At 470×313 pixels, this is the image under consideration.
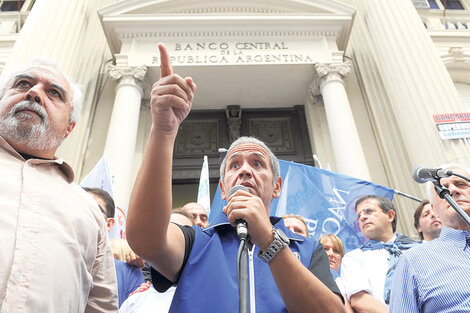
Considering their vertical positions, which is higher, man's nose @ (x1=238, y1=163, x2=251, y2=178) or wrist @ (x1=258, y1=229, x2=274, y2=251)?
man's nose @ (x1=238, y1=163, x2=251, y2=178)

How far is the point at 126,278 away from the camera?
8.84 ft

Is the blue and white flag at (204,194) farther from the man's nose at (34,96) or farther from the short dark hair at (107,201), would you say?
the man's nose at (34,96)

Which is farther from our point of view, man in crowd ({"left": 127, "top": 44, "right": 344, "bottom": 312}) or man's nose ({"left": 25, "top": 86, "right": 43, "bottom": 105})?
man's nose ({"left": 25, "top": 86, "right": 43, "bottom": 105})

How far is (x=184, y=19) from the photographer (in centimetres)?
763

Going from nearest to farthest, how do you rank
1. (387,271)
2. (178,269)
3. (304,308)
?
(304,308)
(178,269)
(387,271)

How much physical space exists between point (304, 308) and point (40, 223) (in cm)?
110

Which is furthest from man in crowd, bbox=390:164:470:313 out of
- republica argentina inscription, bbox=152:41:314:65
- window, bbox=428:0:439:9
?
window, bbox=428:0:439:9

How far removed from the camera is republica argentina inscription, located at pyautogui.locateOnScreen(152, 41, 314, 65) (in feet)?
25.0

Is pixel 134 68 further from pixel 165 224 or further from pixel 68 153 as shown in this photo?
pixel 165 224

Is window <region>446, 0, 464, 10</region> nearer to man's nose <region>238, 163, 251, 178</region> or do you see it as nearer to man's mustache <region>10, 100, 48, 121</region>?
man's nose <region>238, 163, 251, 178</region>

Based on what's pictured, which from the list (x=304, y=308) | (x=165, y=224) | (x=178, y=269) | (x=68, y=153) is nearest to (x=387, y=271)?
(x=304, y=308)

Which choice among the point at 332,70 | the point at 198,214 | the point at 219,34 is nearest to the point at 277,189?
the point at 198,214

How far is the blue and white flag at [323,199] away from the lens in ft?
15.2

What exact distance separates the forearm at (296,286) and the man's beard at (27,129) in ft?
4.32
